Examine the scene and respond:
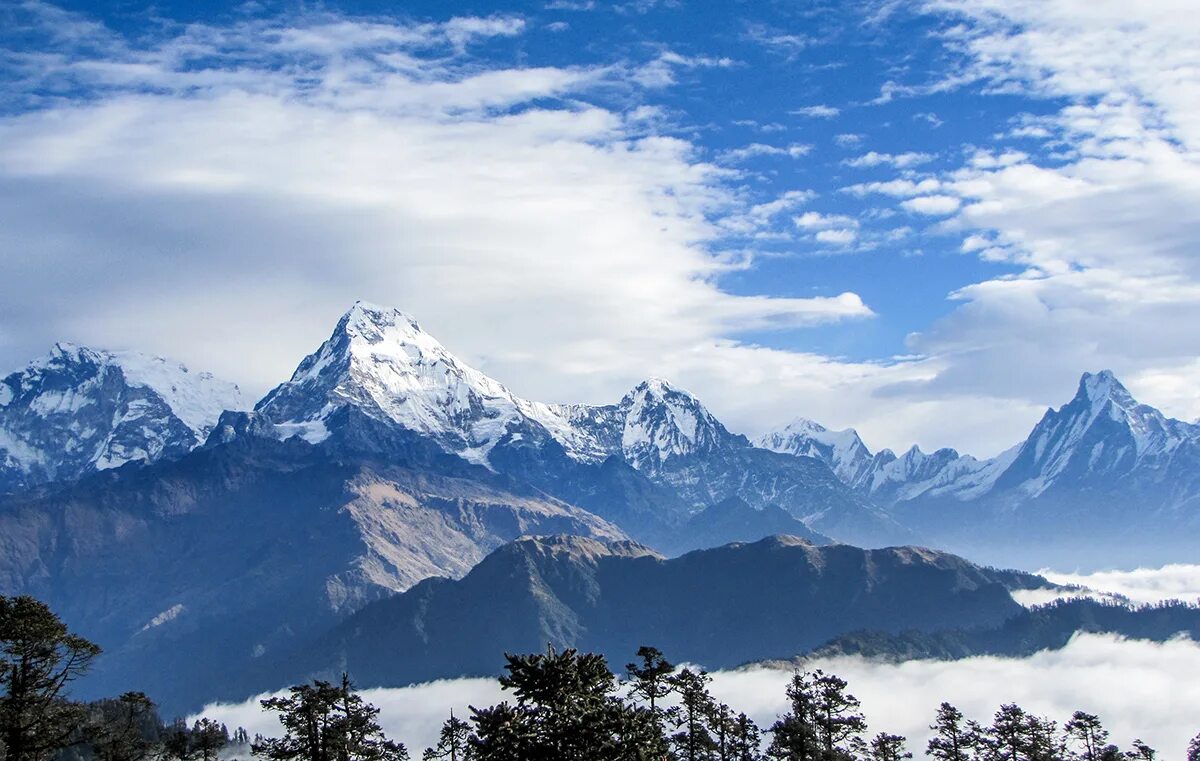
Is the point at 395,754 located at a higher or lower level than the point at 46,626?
lower

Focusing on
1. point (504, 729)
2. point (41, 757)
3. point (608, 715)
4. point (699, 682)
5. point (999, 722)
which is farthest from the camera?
point (999, 722)

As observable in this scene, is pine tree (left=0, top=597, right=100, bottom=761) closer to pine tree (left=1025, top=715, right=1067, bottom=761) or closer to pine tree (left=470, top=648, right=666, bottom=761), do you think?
pine tree (left=470, top=648, right=666, bottom=761)

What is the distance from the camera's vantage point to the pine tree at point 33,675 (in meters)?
66.0

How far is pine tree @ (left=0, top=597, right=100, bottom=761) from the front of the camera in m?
66.0

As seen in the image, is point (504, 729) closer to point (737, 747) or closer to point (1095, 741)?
point (737, 747)

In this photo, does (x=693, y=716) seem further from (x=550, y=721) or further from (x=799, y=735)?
(x=550, y=721)

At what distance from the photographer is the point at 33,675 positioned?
6706cm

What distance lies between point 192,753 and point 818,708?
192 ft

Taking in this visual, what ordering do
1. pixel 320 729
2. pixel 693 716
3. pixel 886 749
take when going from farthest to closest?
pixel 886 749 → pixel 693 716 → pixel 320 729

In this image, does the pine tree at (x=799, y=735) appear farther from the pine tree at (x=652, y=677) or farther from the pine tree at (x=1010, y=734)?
the pine tree at (x=1010, y=734)

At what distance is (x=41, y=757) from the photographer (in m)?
72.3

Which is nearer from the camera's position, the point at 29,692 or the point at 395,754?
the point at 29,692

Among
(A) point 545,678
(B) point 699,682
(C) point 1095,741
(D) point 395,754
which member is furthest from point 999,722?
(A) point 545,678

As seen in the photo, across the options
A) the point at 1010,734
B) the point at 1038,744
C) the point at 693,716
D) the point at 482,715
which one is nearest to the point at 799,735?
the point at 693,716
